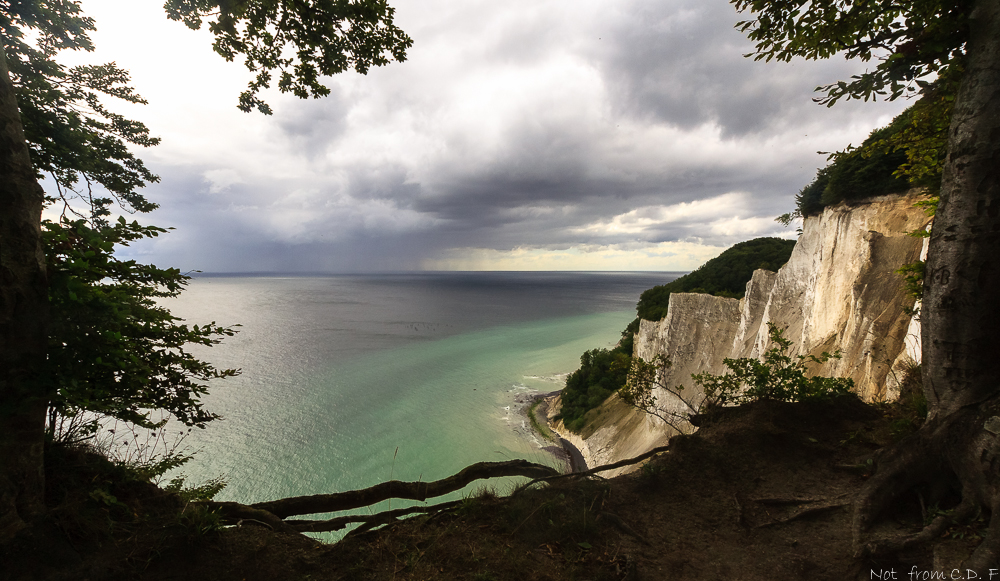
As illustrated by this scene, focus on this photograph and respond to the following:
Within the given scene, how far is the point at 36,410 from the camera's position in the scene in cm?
309

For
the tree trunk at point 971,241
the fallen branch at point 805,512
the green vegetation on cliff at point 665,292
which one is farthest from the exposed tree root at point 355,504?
the green vegetation on cliff at point 665,292

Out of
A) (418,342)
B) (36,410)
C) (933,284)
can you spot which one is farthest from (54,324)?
(418,342)

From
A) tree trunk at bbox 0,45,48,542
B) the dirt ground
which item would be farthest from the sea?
tree trunk at bbox 0,45,48,542

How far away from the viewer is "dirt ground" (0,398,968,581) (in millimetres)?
3229

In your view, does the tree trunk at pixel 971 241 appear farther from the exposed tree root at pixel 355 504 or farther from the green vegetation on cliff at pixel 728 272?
the green vegetation on cliff at pixel 728 272

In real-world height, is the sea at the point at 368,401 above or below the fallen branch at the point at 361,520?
below

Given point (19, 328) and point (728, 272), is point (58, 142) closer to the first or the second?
point (19, 328)

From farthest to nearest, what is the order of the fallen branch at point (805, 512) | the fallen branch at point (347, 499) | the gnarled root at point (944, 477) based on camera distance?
the fallen branch at point (805, 512), the fallen branch at point (347, 499), the gnarled root at point (944, 477)

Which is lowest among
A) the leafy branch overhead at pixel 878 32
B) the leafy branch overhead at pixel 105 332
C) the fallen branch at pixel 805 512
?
the fallen branch at pixel 805 512

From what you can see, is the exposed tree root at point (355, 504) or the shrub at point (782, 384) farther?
the shrub at point (782, 384)

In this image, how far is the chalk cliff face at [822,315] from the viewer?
35.0 feet

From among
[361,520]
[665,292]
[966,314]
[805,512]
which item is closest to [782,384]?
[805,512]

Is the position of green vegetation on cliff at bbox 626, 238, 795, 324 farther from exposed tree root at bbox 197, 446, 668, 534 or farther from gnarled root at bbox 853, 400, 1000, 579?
exposed tree root at bbox 197, 446, 668, 534

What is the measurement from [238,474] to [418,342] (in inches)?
1563
